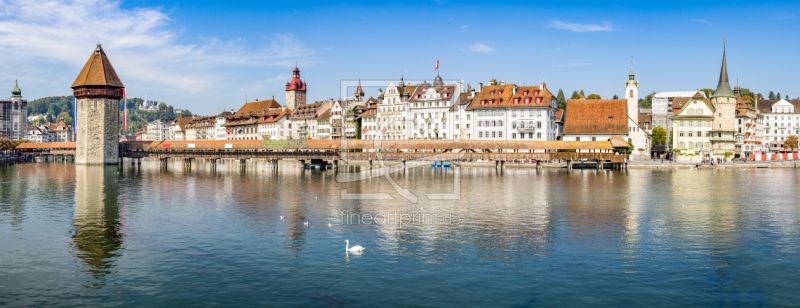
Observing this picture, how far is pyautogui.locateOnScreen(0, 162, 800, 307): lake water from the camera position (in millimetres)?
16969

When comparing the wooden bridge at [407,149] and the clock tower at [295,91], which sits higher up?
the clock tower at [295,91]

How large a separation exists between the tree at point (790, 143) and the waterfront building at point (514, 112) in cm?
7117

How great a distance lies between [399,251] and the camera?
22344 mm

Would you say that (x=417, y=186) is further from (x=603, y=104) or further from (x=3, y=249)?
(x=603, y=104)

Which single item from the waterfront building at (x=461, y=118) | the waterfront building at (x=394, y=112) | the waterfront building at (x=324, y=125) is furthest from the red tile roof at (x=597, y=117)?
the waterfront building at (x=324, y=125)

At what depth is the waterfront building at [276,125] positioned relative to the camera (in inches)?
5576

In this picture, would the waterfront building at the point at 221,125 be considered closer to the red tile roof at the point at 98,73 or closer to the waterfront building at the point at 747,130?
the red tile roof at the point at 98,73

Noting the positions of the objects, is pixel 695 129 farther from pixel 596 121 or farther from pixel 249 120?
pixel 249 120

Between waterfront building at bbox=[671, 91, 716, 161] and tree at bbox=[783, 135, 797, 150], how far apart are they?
4661cm

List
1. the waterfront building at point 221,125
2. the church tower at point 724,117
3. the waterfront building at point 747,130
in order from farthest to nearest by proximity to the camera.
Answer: the waterfront building at point 221,125 < the waterfront building at point 747,130 < the church tower at point 724,117

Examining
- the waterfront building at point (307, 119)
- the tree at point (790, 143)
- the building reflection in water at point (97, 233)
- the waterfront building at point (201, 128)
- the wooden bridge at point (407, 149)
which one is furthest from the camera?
the waterfront building at point (201, 128)

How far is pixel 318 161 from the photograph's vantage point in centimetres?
9038

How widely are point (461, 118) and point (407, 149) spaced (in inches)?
815

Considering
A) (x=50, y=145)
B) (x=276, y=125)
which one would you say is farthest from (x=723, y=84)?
(x=50, y=145)
